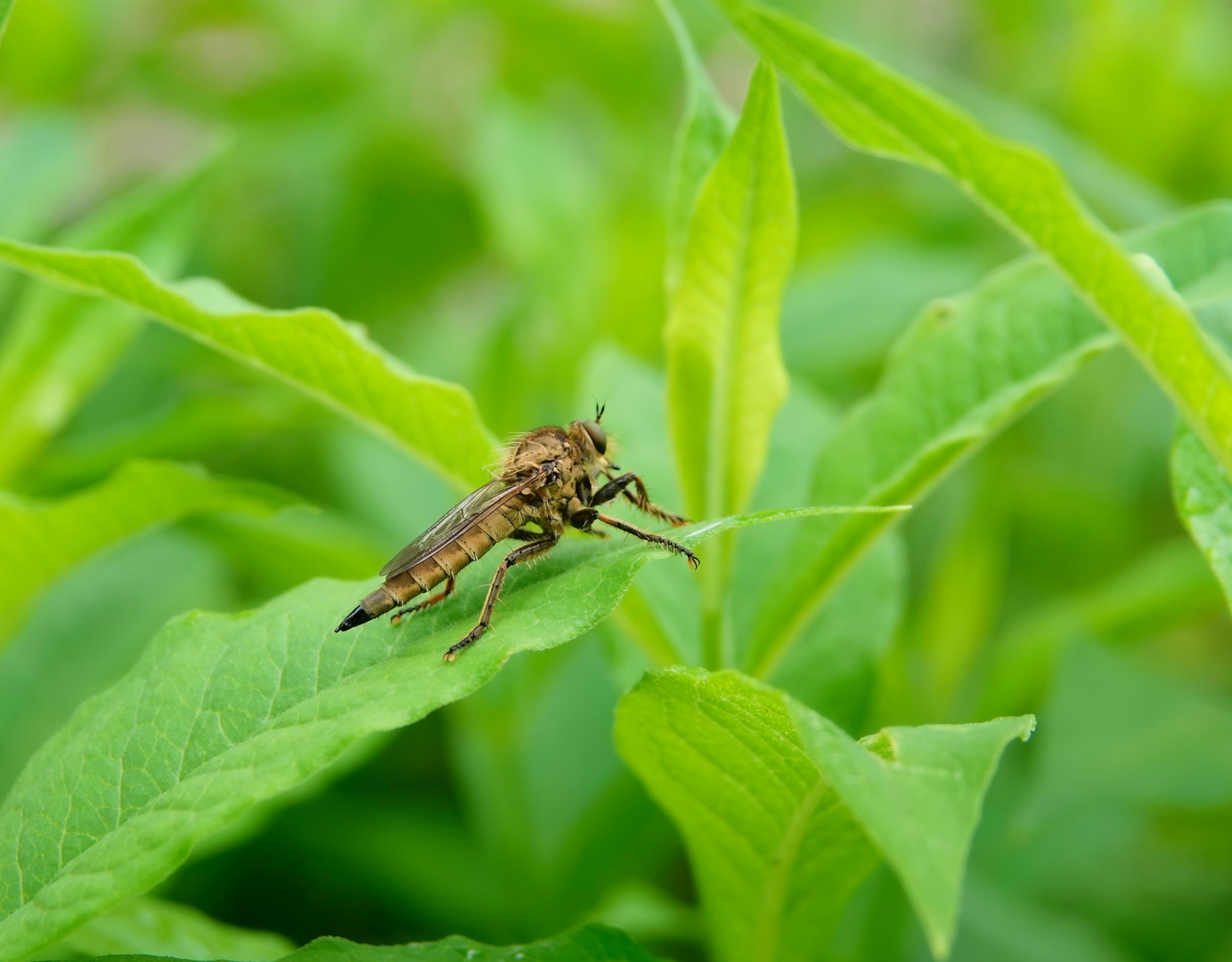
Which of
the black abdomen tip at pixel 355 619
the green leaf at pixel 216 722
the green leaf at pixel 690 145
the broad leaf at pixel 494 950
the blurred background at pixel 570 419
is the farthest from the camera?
the blurred background at pixel 570 419

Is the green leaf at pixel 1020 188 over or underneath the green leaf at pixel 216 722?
over

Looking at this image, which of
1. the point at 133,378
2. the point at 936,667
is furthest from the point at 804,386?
the point at 133,378

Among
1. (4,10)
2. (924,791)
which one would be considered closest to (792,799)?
(924,791)

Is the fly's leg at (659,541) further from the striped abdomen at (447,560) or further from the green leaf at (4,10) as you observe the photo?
the green leaf at (4,10)

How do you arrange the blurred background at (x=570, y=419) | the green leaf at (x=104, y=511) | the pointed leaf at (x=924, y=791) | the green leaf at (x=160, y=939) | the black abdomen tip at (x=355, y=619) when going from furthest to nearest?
the blurred background at (x=570, y=419) < the green leaf at (x=104, y=511) < the green leaf at (x=160, y=939) < the black abdomen tip at (x=355, y=619) < the pointed leaf at (x=924, y=791)

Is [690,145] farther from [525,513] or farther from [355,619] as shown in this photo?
[355,619]

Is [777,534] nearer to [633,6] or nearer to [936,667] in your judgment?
[936,667]

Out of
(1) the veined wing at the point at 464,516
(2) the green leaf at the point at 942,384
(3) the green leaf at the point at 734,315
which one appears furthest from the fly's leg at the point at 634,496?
(2) the green leaf at the point at 942,384

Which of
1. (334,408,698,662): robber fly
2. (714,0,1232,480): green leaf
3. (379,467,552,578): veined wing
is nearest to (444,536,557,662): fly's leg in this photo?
(334,408,698,662): robber fly
